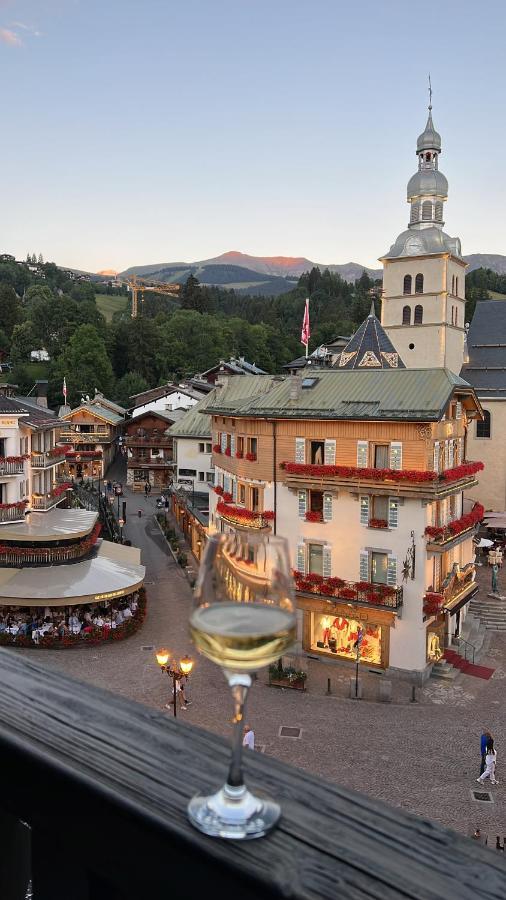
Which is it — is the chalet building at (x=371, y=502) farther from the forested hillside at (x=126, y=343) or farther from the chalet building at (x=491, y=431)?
the forested hillside at (x=126, y=343)

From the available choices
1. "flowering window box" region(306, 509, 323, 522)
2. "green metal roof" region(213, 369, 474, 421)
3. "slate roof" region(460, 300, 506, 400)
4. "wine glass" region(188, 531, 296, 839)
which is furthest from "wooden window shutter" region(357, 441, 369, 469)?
"slate roof" region(460, 300, 506, 400)

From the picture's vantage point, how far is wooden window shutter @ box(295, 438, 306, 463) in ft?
101

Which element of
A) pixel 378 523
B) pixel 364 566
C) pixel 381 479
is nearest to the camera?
pixel 381 479

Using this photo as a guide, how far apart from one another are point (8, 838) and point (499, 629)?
37.6 metres

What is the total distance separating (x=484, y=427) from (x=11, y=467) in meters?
41.7

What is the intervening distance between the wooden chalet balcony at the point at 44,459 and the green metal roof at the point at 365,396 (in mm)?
13604

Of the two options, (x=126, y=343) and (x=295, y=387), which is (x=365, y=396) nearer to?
(x=295, y=387)

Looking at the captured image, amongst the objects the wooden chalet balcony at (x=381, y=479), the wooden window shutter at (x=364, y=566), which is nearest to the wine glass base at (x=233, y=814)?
the wooden chalet balcony at (x=381, y=479)

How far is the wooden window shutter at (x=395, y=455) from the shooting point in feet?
92.3

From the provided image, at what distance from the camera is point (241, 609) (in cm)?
228

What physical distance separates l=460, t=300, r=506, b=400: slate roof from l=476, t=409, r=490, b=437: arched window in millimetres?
1730

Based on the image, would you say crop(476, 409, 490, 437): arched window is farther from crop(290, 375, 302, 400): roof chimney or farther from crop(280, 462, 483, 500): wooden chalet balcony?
crop(290, 375, 302, 400): roof chimney

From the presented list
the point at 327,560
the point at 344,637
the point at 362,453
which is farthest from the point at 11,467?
the point at 344,637

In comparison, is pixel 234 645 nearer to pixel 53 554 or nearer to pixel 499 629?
pixel 53 554
